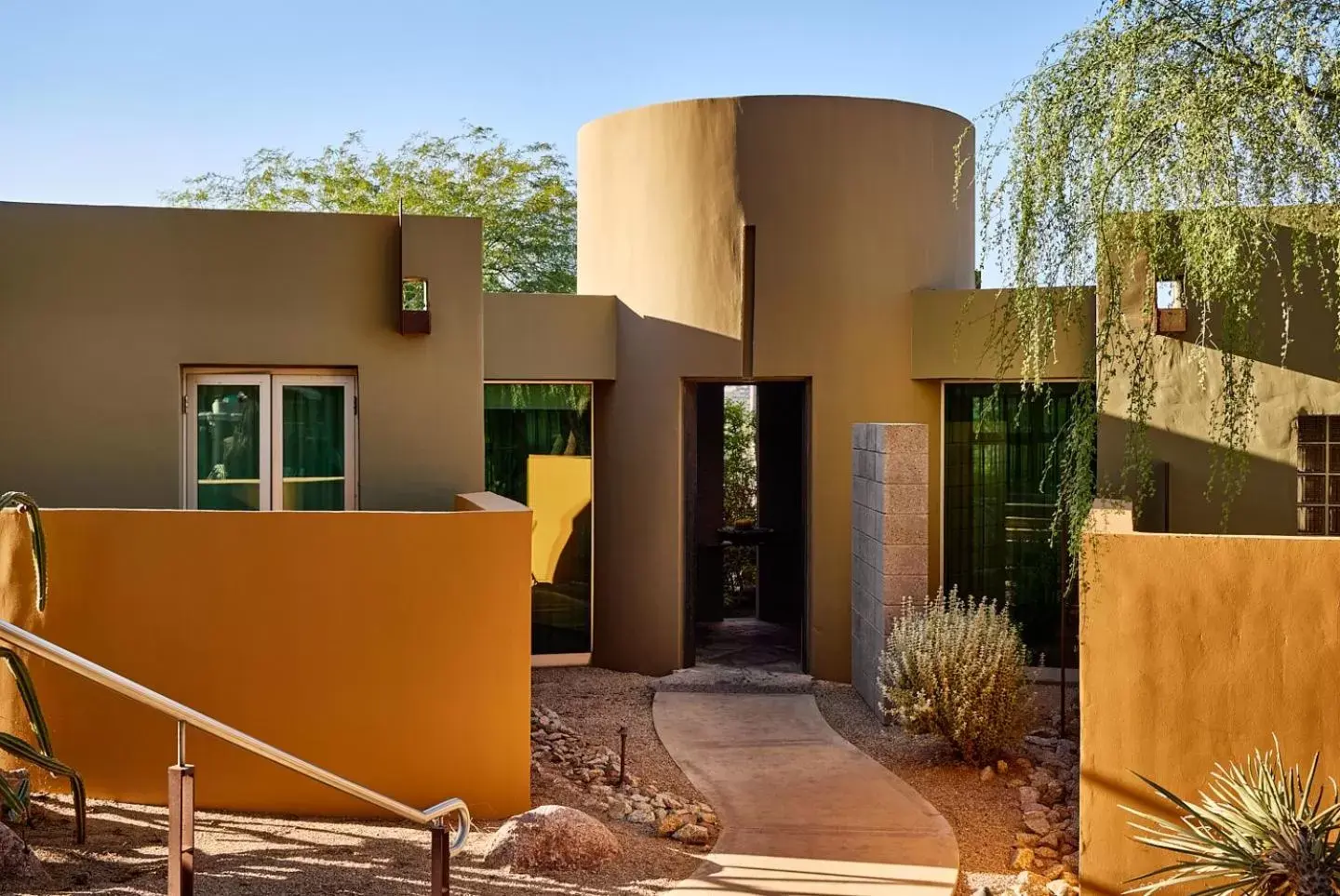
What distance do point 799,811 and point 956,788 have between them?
49.5 inches

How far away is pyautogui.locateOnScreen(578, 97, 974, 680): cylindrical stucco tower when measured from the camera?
12.1 metres

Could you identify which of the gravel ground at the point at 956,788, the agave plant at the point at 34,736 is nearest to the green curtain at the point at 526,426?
the gravel ground at the point at 956,788

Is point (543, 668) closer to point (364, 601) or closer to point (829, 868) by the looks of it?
point (364, 601)

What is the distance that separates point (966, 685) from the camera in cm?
872

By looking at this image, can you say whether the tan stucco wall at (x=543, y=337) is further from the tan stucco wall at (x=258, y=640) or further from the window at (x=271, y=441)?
the tan stucco wall at (x=258, y=640)

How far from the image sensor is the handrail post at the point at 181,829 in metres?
4.01

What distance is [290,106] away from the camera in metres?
27.2

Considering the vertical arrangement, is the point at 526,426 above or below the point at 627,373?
below

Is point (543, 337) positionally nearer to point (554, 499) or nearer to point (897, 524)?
point (554, 499)

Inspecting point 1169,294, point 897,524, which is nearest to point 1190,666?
point 897,524

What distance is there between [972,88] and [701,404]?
260 inches

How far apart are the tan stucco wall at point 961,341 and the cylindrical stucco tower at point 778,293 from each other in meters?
0.16

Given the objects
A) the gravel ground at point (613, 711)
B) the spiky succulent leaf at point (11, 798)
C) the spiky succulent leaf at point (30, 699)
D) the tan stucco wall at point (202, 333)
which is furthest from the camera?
the tan stucco wall at point (202, 333)

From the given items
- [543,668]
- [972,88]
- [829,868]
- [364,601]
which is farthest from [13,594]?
[972,88]
